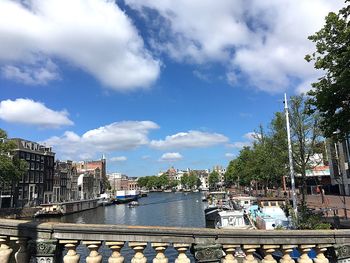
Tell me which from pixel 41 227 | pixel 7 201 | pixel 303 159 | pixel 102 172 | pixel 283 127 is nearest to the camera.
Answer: pixel 41 227

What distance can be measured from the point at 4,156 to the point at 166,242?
6620cm

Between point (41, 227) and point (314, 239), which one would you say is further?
point (314, 239)

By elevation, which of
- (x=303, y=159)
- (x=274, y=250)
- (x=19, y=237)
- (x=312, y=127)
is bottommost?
(x=274, y=250)

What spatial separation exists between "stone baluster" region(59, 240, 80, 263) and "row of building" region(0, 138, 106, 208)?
231ft

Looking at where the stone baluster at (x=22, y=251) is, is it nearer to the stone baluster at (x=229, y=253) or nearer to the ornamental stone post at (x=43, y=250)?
the ornamental stone post at (x=43, y=250)

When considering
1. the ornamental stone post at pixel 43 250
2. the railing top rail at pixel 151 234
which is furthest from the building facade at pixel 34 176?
the ornamental stone post at pixel 43 250

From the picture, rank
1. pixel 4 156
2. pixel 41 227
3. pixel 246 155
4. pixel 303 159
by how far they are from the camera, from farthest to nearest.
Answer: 1. pixel 246 155
2. pixel 4 156
3. pixel 303 159
4. pixel 41 227

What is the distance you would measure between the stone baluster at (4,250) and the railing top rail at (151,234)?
13cm

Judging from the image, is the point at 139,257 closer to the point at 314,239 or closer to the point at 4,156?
the point at 314,239

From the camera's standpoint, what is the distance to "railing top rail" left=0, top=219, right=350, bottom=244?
6035 millimetres

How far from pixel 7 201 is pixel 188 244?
87.1 m

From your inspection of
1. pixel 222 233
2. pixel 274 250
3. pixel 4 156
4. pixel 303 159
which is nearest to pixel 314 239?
pixel 274 250

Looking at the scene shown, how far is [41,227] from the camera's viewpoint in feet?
19.8

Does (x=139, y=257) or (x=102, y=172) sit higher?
(x=102, y=172)
